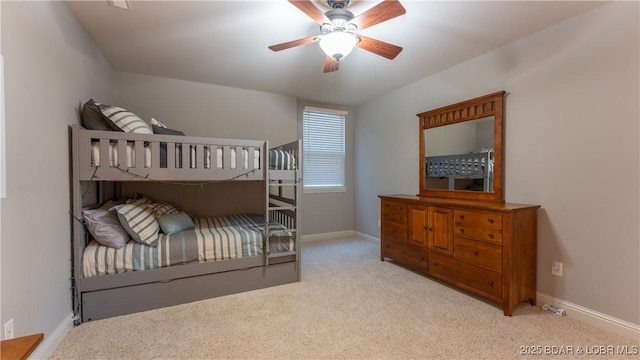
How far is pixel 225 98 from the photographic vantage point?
3719 mm

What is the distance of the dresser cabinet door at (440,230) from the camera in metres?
2.56

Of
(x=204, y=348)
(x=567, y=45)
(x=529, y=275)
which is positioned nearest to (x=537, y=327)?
(x=529, y=275)

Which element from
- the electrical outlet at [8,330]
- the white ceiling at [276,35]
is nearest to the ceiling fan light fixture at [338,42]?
the white ceiling at [276,35]

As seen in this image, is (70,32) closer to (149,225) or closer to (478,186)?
(149,225)

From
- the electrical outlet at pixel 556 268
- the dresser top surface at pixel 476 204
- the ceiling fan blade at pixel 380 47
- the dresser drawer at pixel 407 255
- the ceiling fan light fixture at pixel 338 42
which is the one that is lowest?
A: the dresser drawer at pixel 407 255

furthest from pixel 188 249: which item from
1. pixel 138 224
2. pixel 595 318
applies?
pixel 595 318

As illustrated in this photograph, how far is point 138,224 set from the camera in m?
2.21

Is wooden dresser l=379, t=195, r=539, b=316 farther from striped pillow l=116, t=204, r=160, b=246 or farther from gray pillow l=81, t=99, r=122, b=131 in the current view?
gray pillow l=81, t=99, r=122, b=131

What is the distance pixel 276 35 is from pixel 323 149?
2.30m

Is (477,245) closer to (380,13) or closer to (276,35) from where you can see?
(380,13)

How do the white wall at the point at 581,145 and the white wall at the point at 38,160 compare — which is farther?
the white wall at the point at 581,145

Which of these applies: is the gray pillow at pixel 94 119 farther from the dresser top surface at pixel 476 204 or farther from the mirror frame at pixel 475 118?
the mirror frame at pixel 475 118

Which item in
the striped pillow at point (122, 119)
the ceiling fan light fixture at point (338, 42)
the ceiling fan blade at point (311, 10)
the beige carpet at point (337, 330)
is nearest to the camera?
the ceiling fan blade at point (311, 10)

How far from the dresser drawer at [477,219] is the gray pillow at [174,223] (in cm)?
255
